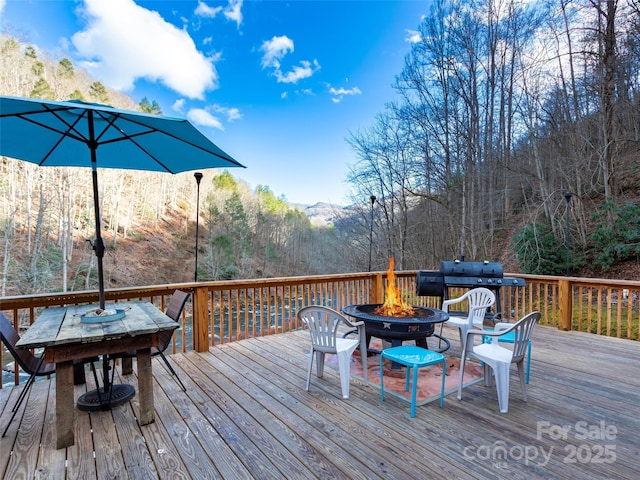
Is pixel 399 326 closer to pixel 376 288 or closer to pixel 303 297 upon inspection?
pixel 303 297

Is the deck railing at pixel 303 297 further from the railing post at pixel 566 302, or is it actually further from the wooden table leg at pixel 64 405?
the wooden table leg at pixel 64 405

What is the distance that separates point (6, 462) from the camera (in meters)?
1.97

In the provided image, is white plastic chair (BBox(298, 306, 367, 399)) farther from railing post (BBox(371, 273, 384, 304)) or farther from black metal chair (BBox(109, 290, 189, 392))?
railing post (BBox(371, 273, 384, 304))

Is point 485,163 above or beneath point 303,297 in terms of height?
above

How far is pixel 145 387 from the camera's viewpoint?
2441mm

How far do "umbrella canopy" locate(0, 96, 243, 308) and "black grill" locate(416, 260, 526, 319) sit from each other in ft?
12.1

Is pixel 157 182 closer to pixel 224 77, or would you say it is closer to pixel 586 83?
pixel 224 77

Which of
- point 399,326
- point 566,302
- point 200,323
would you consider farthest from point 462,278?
point 200,323

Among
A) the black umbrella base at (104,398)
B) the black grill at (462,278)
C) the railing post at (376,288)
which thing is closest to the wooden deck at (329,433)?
the black umbrella base at (104,398)

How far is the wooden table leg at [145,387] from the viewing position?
240 cm

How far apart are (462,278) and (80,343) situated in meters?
4.84

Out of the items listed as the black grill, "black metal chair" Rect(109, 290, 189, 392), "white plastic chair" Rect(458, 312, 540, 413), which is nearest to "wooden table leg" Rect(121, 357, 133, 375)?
"black metal chair" Rect(109, 290, 189, 392)

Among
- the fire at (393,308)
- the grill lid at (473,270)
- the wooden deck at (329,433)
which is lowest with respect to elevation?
the wooden deck at (329,433)

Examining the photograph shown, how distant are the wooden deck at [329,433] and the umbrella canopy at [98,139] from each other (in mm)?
1070
